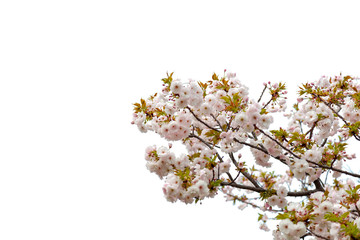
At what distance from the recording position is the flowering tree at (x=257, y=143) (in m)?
4.69

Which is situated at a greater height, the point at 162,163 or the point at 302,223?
the point at 162,163

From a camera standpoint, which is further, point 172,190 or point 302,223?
point 172,190

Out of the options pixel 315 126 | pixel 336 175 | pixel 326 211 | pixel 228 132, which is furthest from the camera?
pixel 336 175

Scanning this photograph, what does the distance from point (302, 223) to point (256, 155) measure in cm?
165

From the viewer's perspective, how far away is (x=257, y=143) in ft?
17.9

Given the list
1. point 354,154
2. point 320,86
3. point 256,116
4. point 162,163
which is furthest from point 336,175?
point 162,163

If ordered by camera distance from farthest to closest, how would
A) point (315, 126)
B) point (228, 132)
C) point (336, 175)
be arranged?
point (336, 175) → point (315, 126) → point (228, 132)

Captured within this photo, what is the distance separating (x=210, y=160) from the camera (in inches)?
203

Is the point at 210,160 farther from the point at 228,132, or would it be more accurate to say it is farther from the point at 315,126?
the point at 315,126

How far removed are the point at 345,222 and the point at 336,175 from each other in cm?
221

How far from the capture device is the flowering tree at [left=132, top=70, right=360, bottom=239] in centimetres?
469

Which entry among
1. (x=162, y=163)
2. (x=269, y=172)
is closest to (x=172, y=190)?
(x=162, y=163)

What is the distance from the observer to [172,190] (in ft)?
15.4

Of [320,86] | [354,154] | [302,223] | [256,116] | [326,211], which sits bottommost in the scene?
[302,223]
